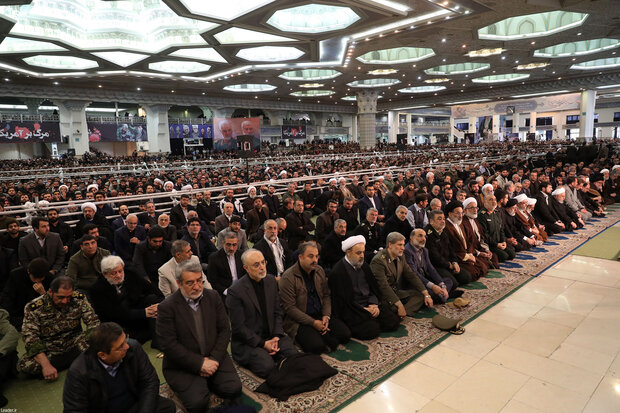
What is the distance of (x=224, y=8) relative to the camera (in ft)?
43.3

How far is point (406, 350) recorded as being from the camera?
368cm

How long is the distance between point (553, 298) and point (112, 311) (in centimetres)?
514

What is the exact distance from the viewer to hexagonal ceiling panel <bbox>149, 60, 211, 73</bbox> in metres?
21.4

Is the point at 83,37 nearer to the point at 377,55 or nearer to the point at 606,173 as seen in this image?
the point at 377,55

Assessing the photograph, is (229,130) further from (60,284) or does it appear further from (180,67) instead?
(60,284)

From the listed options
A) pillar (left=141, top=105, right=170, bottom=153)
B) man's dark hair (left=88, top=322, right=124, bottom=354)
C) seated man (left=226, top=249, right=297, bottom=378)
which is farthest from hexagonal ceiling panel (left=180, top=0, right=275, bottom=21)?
pillar (left=141, top=105, right=170, bottom=153)

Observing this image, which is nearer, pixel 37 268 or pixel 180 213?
pixel 37 268

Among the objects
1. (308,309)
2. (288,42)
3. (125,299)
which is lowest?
(308,309)

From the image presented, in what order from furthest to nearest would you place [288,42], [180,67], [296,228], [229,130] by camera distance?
[229,130], [180,67], [288,42], [296,228]

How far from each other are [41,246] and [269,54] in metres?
17.4

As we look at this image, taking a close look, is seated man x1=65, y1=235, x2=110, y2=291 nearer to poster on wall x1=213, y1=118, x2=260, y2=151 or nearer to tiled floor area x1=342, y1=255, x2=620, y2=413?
tiled floor area x1=342, y1=255, x2=620, y2=413

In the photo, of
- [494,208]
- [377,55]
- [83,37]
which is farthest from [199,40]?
[494,208]

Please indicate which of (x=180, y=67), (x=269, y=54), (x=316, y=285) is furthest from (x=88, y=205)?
(x=180, y=67)

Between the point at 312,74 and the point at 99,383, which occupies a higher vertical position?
the point at 312,74
